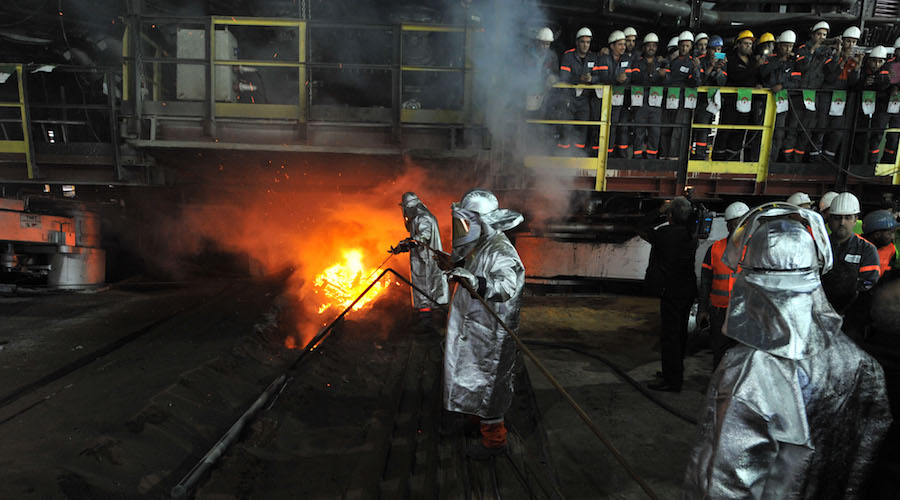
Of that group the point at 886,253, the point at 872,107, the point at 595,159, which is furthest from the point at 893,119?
the point at 595,159

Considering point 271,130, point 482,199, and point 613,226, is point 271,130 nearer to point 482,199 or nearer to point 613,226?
point 482,199

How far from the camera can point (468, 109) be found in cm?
592

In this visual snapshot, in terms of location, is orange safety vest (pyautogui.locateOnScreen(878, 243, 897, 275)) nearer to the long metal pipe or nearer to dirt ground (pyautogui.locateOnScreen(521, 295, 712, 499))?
dirt ground (pyautogui.locateOnScreen(521, 295, 712, 499))

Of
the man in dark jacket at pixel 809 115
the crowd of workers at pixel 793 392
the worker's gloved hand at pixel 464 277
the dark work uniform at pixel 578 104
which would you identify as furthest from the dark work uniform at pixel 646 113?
the crowd of workers at pixel 793 392

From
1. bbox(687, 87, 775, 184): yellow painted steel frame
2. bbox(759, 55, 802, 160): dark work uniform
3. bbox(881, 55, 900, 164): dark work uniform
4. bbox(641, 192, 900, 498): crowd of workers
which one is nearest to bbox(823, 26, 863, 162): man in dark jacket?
bbox(881, 55, 900, 164): dark work uniform

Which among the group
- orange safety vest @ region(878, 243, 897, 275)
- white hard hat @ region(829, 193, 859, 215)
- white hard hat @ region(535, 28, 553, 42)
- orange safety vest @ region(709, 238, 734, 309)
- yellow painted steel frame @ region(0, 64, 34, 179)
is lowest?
orange safety vest @ region(709, 238, 734, 309)

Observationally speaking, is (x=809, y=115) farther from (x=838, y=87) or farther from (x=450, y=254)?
(x=450, y=254)

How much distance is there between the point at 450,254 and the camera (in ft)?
18.9

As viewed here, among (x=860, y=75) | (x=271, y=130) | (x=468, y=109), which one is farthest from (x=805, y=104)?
(x=271, y=130)

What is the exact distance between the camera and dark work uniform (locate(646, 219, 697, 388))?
4.41m

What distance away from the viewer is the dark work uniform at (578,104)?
709 centimetres

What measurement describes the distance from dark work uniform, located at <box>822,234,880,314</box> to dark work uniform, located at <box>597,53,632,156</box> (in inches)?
145

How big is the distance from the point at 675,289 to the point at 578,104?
3.76 meters

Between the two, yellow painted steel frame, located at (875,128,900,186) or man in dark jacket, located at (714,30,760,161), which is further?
man in dark jacket, located at (714,30,760,161)
